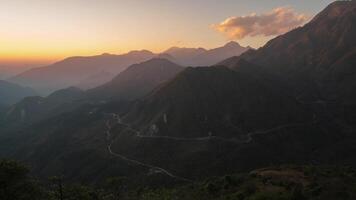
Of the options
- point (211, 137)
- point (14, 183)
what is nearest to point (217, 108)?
point (211, 137)

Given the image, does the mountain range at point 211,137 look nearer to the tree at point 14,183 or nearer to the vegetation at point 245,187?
the vegetation at point 245,187

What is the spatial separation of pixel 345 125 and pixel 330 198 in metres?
146

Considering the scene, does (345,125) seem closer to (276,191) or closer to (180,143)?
(180,143)

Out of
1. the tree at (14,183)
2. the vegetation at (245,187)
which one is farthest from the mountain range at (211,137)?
the tree at (14,183)

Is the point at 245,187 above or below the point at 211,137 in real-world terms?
above

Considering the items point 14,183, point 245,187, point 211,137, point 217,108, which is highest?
point 14,183

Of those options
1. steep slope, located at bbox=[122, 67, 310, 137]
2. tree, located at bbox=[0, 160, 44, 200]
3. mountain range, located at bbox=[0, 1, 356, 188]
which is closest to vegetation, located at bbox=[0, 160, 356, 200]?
tree, located at bbox=[0, 160, 44, 200]

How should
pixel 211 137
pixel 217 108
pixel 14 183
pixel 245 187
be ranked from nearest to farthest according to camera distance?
pixel 14 183, pixel 245 187, pixel 211 137, pixel 217 108

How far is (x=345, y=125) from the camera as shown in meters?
182

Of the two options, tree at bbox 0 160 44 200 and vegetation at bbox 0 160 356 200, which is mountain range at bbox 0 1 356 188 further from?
tree at bbox 0 160 44 200

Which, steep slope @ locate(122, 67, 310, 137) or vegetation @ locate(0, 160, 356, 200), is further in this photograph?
steep slope @ locate(122, 67, 310, 137)

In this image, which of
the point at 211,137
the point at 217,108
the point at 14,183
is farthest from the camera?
the point at 217,108

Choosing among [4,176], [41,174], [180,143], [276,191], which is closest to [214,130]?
[180,143]

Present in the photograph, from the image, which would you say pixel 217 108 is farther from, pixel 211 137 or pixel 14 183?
pixel 14 183
